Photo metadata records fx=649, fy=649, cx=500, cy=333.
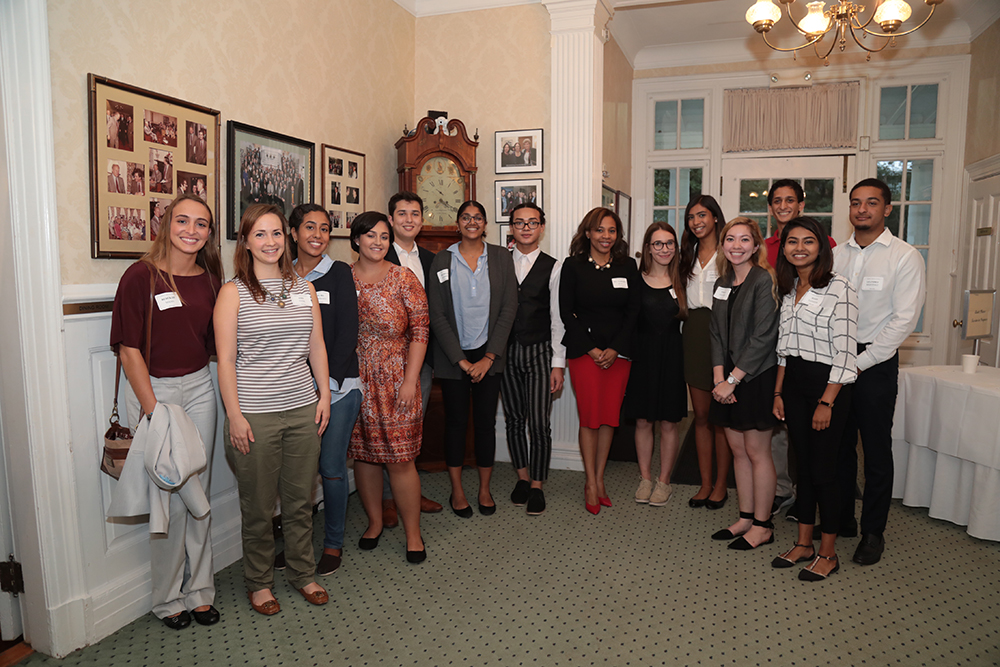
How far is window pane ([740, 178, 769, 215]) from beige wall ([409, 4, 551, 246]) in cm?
264

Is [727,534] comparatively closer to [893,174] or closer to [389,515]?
[389,515]

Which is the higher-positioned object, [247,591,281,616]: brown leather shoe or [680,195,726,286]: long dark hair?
[680,195,726,286]: long dark hair

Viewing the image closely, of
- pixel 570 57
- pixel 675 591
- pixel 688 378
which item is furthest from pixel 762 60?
pixel 675 591

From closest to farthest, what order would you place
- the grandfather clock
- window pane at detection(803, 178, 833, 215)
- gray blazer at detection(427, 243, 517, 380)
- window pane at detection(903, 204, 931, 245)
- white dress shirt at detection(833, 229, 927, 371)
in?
white dress shirt at detection(833, 229, 927, 371)
gray blazer at detection(427, 243, 517, 380)
the grandfather clock
window pane at detection(903, 204, 931, 245)
window pane at detection(803, 178, 833, 215)

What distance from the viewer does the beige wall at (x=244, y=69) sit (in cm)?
223

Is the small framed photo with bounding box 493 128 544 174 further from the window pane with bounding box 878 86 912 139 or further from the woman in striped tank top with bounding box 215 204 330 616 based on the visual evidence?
the window pane with bounding box 878 86 912 139

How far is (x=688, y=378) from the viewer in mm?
3381

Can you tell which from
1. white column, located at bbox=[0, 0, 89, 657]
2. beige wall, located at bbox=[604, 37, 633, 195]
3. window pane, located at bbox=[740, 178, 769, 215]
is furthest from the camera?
window pane, located at bbox=[740, 178, 769, 215]

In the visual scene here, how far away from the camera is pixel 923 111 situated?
5.60 meters

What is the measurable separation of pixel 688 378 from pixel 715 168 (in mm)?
3398

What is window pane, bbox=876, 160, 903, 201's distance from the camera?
5695 millimetres

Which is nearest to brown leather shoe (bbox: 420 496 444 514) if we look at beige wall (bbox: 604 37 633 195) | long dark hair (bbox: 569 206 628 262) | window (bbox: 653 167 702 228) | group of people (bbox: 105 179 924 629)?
group of people (bbox: 105 179 924 629)

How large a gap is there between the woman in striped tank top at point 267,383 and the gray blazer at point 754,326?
1.82m

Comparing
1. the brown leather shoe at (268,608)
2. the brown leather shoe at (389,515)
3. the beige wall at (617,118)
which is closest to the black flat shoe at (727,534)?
the brown leather shoe at (389,515)
